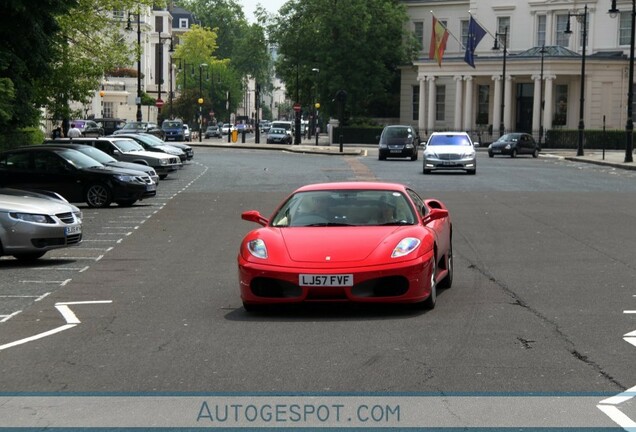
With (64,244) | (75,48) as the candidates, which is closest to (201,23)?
(75,48)

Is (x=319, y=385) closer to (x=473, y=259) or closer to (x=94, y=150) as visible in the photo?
(x=473, y=259)

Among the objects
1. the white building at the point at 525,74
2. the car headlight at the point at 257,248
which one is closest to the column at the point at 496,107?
the white building at the point at 525,74

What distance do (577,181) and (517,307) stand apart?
29.3 metres

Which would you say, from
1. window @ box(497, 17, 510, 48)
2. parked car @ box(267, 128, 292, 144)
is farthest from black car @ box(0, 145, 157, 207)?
window @ box(497, 17, 510, 48)

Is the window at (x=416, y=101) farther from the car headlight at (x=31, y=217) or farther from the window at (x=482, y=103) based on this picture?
the car headlight at (x=31, y=217)

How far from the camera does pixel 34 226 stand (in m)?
16.8

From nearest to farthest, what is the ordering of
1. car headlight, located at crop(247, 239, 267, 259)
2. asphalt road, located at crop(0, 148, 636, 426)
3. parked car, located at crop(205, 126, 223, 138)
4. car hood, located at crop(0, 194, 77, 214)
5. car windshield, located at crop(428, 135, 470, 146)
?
asphalt road, located at crop(0, 148, 636, 426) → car headlight, located at crop(247, 239, 267, 259) → car hood, located at crop(0, 194, 77, 214) → car windshield, located at crop(428, 135, 470, 146) → parked car, located at crop(205, 126, 223, 138)

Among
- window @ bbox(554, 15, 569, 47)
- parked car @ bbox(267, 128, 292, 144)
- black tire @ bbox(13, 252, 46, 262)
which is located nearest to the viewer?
black tire @ bbox(13, 252, 46, 262)

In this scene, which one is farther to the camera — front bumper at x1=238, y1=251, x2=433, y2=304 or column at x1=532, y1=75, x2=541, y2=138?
column at x1=532, y1=75, x2=541, y2=138

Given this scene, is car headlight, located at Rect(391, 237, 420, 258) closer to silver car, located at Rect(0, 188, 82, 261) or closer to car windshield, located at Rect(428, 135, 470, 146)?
silver car, located at Rect(0, 188, 82, 261)

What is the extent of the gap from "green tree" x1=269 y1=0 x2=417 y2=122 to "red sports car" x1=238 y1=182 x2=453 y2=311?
8169 cm

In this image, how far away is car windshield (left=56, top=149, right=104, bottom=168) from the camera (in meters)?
29.1

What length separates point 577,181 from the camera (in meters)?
40.7

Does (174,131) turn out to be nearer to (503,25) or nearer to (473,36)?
(473,36)
